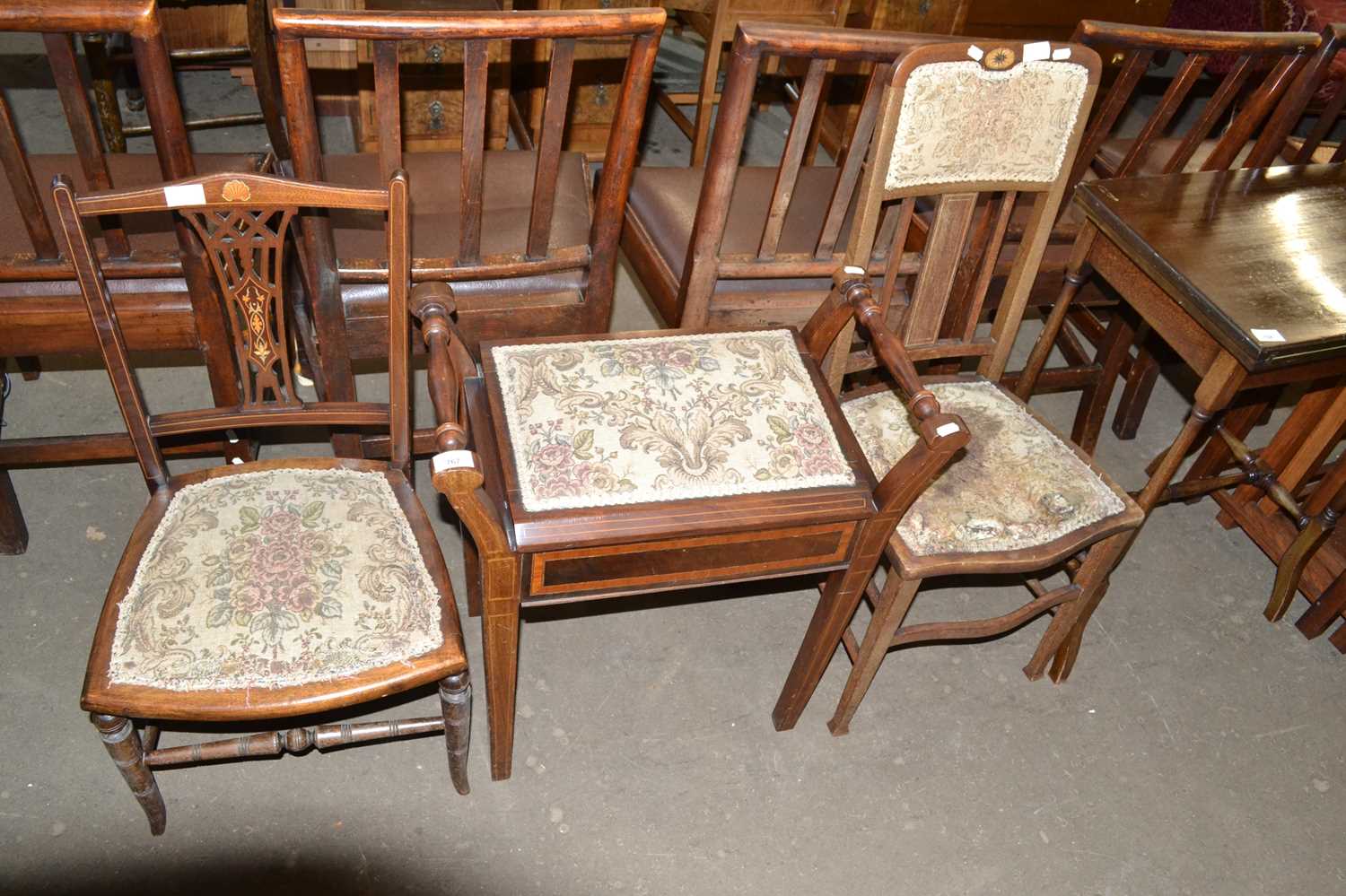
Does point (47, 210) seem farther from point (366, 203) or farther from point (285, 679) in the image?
point (285, 679)

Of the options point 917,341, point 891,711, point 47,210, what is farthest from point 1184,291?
point 47,210

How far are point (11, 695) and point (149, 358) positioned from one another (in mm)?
968

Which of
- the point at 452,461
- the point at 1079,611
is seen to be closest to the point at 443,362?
the point at 452,461

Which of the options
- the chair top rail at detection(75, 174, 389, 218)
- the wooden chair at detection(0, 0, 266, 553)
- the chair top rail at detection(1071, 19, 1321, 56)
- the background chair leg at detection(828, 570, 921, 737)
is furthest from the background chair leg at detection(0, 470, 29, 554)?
the chair top rail at detection(1071, 19, 1321, 56)

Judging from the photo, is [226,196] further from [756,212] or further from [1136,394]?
[1136,394]

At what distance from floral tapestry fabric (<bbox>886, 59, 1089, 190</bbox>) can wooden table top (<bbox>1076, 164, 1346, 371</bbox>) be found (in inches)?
10.0

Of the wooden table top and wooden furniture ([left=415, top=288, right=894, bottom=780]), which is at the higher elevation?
the wooden table top

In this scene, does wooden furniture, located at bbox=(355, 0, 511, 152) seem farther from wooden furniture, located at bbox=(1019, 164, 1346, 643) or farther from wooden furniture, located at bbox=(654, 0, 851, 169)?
wooden furniture, located at bbox=(1019, 164, 1346, 643)

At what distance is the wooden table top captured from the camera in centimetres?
172

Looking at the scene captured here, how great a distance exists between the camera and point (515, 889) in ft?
5.75

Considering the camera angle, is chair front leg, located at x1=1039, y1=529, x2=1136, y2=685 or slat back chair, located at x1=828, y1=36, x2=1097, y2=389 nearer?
slat back chair, located at x1=828, y1=36, x2=1097, y2=389

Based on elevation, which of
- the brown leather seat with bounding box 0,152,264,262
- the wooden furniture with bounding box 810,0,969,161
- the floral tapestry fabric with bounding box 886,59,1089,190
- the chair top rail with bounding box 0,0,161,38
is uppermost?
the chair top rail with bounding box 0,0,161,38

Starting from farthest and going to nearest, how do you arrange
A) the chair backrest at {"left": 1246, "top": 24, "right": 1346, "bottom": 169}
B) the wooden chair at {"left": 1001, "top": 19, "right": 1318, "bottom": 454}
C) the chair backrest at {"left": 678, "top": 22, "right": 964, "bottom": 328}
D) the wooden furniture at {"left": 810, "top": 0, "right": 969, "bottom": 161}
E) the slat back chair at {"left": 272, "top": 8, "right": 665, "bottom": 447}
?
the wooden furniture at {"left": 810, "top": 0, "right": 969, "bottom": 161}
the chair backrest at {"left": 1246, "top": 24, "right": 1346, "bottom": 169}
the wooden chair at {"left": 1001, "top": 19, "right": 1318, "bottom": 454}
the chair backrest at {"left": 678, "top": 22, "right": 964, "bottom": 328}
the slat back chair at {"left": 272, "top": 8, "right": 665, "bottom": 447}

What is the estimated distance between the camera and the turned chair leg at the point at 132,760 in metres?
1.47
